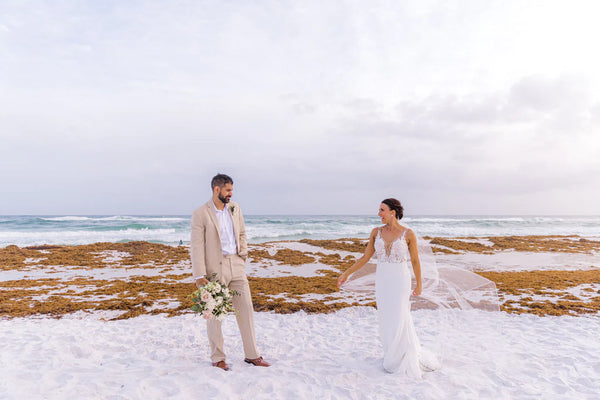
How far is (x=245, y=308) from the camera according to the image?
427 centimetres

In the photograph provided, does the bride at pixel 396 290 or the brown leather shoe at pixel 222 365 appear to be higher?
the bride at pixel 396 290

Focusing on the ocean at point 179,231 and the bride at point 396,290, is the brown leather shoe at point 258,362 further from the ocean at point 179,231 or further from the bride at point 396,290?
the ocean at point 179,231

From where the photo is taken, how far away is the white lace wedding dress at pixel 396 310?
13.0 feet

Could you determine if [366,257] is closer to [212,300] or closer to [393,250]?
[393,250]

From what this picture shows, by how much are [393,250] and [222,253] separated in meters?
2.08

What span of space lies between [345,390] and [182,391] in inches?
67.8

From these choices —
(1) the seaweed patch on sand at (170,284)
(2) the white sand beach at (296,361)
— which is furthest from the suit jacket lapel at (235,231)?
(1) the seaweed patch on sand at (170,284)

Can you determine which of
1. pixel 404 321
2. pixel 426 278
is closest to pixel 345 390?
pixel 404 321

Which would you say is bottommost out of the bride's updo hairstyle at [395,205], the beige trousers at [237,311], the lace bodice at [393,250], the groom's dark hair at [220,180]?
the beige trousers at [237,311]

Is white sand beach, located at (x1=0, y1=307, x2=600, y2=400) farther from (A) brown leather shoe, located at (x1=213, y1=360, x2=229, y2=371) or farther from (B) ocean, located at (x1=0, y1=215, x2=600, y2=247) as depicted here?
(B) ocean, located at (x1=0, y1=215, x2=600, y2=247)

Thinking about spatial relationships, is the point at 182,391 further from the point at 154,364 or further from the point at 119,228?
the point at 119,228

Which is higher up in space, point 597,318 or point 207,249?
point 207,249

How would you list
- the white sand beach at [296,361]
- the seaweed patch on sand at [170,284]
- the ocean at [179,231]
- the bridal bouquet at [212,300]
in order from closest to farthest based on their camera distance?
the white sand beach at [296,361] → the bridal bouquet at [212,300] → the seaweed patch on sand at [170,284] → the ocean at [179,231]

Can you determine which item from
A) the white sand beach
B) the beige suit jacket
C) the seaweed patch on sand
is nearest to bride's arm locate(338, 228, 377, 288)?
the white sand beach
